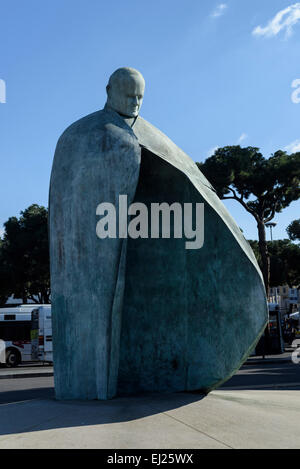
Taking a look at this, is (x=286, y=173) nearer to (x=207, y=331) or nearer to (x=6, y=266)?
(x=6, y=266)

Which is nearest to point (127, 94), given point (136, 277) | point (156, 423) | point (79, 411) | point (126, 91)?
point (126, 91)

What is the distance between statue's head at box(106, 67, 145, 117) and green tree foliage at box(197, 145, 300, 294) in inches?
740

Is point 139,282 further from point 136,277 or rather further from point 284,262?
point 284,262

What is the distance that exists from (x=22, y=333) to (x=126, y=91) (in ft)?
56.0

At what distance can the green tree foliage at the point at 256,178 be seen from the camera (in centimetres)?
2407

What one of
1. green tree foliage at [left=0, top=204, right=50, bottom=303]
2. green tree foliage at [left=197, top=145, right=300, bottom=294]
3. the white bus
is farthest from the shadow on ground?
green tree foliage at [left=0, top=204, right=50, bottom=303]

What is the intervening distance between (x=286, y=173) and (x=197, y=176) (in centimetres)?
1979

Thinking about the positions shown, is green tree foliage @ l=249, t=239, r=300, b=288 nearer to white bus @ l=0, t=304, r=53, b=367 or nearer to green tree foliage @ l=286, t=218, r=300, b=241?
green tree foliage @ l=286, t=218, r=300, b=241

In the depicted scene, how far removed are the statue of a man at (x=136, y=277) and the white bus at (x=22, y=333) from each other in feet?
49.7

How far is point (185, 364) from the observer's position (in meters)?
5.29

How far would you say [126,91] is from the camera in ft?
17.2

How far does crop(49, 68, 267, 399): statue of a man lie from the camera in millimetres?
4629

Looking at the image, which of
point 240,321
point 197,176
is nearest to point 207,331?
point 240,321

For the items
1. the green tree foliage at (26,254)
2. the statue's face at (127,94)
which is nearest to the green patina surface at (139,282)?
the statue's face at (127,94)
